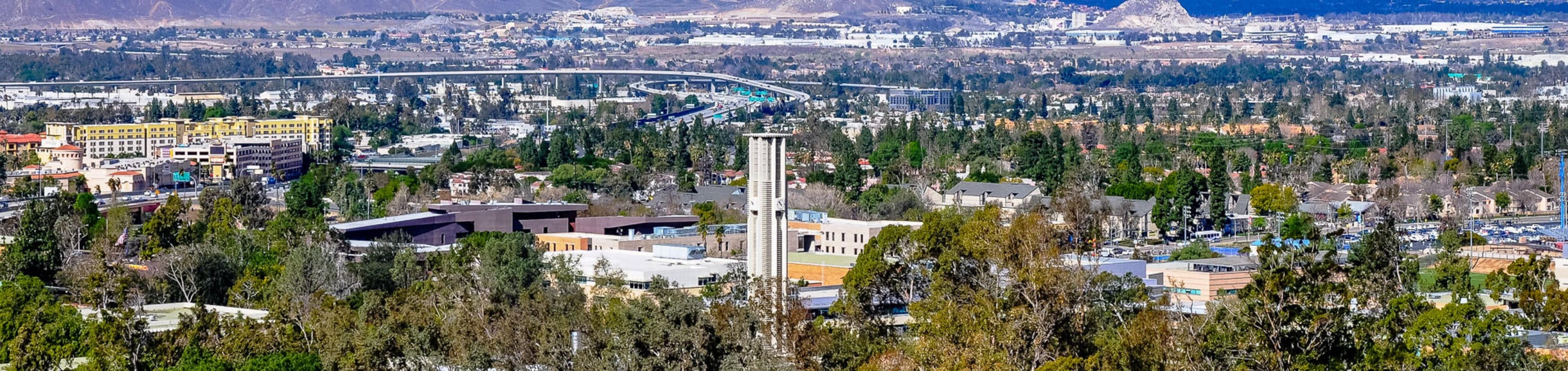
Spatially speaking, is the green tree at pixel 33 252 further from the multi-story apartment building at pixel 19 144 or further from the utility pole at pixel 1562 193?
the multi-story apartment building at pixel 19 144

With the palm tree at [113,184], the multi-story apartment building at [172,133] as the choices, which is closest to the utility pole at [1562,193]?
the palm tree at [113,184]

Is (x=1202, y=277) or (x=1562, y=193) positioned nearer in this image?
(x=1202, y=277)

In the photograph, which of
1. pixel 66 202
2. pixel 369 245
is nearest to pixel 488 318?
pixel 369 245

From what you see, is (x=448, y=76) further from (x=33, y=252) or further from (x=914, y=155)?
(x=33, y=252)

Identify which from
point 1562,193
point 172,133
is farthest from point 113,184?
point 1562,193

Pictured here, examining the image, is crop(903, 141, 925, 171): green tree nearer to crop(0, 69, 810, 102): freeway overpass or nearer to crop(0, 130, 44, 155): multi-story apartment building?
crop(0, 130, 44, 155): multi-story apartment building
